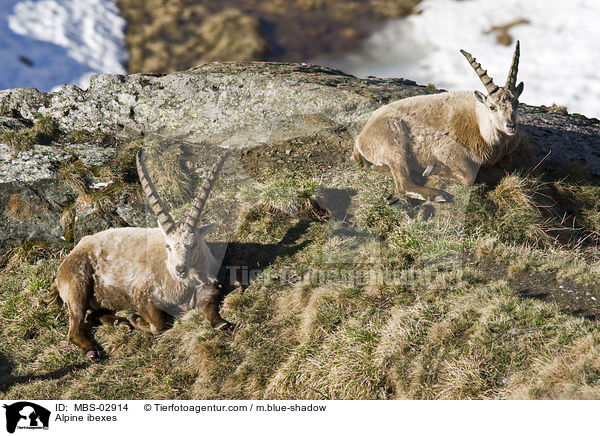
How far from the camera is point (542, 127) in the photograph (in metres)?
13.7

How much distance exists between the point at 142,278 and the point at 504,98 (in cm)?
810

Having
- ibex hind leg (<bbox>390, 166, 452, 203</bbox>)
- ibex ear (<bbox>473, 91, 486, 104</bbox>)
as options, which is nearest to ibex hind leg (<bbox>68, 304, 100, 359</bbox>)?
ibex hind leg (<bbox>390, 166, 452, 203</bbox>)

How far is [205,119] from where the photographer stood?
536 inches

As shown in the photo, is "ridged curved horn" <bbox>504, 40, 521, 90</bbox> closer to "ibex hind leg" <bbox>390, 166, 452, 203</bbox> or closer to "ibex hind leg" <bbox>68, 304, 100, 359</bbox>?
"ibex hind leg" <bbox>390, 166, 452, 203</bbox>

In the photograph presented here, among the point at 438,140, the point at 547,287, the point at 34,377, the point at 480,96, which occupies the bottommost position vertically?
the point at 34,377

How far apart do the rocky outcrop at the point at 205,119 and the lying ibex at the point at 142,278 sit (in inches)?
77.5

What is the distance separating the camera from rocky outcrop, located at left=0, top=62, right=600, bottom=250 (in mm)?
11688

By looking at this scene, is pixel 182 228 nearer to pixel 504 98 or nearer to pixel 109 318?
pixel 109 318

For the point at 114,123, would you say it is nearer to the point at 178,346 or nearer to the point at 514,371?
the point at 178,346

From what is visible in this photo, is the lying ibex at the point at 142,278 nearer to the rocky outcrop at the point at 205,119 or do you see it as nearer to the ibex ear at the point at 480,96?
the rocky outcrop at the point at 205,119

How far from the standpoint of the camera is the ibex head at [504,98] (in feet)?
29.9

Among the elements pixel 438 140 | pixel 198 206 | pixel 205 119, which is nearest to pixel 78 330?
pixel 198 206
